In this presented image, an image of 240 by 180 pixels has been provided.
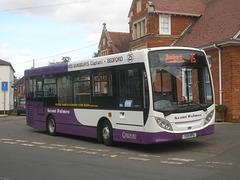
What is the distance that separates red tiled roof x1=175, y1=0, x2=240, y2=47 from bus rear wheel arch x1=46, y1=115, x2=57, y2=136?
10.5 m

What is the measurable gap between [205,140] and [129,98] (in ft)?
10.9

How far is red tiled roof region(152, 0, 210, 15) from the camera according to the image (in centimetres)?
2690

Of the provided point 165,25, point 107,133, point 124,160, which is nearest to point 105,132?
point 107,133

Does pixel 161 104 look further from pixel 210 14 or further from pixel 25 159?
pixel 210 14

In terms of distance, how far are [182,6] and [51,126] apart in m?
18.0

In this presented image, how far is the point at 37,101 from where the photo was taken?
598 inches

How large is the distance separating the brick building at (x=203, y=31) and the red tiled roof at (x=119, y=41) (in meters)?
12.5

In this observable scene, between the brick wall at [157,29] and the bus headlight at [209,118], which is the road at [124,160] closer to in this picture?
the bus headlight at [209,118]

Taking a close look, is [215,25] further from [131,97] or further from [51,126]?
[131,97]

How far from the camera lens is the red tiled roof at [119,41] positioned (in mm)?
42372

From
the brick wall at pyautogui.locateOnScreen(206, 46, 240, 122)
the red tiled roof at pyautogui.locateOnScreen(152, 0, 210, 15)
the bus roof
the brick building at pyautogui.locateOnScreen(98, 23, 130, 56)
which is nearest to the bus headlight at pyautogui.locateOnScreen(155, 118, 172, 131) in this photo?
the bus roof

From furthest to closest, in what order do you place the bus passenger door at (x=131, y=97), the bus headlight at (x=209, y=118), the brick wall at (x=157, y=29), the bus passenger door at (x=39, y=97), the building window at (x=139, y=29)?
the building window at (x=139, y=29) < the brick wall at (x=157, y=29) < the bus passenger door at (x=39, y=97) < the bus headlight at (x=209, y=118) < the bus passenger door at (x=131, y=97)

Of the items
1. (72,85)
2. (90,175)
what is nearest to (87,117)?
(72,85)

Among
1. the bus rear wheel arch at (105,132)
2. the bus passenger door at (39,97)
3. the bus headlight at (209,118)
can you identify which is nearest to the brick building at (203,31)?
the bus headlight at (209,118)
